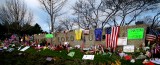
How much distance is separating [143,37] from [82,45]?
679 cm

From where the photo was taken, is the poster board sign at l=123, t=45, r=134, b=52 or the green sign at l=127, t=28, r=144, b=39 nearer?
the green sign at l=127, t=28, r=144, b=39

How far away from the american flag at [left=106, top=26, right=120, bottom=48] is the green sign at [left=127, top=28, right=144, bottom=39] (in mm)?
1008

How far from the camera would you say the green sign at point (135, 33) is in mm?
14952

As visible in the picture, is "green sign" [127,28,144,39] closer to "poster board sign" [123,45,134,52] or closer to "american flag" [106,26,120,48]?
"poster board sign" [123,45,134,52]

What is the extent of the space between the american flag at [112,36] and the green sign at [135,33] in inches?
39.7

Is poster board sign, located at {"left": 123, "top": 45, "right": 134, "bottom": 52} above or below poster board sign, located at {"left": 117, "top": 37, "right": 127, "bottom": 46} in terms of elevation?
below

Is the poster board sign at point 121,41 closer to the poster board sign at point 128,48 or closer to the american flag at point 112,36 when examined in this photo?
the american flag at point 112,36

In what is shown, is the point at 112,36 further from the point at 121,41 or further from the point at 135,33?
the point at 135,33

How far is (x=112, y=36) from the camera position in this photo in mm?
16891

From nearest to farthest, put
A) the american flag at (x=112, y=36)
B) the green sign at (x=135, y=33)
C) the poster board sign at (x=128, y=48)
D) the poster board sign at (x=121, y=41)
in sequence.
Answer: the green sign at (x=135, y=33)
the poster board sign at (x=128, y=48)
the poster board sign at (x=121, y=41)
the american flag at (x=112, y=36)

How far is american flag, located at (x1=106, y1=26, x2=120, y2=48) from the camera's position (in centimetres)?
1660

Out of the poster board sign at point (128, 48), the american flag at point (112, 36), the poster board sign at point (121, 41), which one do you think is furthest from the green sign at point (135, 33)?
the american flag at point (112, 36)

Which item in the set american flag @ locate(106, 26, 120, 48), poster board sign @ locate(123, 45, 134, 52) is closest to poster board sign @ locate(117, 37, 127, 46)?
american flag @ locate(106, 26, 120, 48)

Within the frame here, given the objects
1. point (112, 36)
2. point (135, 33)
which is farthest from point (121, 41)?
point (135, 33)
